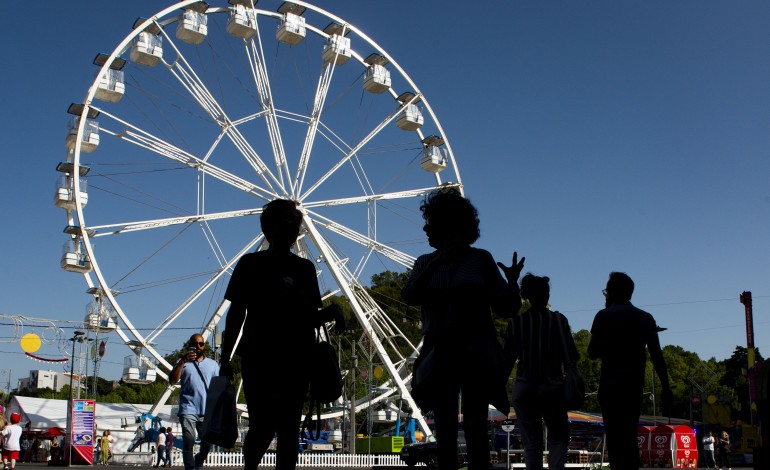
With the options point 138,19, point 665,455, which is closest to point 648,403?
point 665,455

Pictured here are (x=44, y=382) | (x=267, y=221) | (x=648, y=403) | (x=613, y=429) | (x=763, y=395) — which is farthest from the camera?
(x=44, y=382)

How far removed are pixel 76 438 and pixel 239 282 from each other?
73.2 feet

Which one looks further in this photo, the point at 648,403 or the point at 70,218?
the point at 648,403

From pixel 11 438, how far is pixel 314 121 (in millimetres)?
17363

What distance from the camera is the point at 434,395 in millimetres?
4836

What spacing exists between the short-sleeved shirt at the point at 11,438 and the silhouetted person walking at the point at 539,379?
480 inches

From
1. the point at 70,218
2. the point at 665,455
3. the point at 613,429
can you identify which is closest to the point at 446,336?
the point at 613,429

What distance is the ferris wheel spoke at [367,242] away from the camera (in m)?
30.1

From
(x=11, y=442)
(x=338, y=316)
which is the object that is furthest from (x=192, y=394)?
(x=11, y=442)

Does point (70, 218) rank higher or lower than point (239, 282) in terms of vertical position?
higher

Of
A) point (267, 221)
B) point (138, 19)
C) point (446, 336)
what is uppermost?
point (138, 19)

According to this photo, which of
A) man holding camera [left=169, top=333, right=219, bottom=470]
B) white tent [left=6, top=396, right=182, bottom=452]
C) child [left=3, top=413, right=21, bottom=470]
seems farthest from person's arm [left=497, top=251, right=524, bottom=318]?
white tent [left=6, top=396, right=182, bottom=452]

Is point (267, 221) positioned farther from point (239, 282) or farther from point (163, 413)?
point (163, 413)

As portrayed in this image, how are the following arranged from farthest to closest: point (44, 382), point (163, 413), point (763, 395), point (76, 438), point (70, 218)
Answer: point (44, 382) < point (163, 413) < point (70, 218) < point (76, 438) < point (763, 395)
